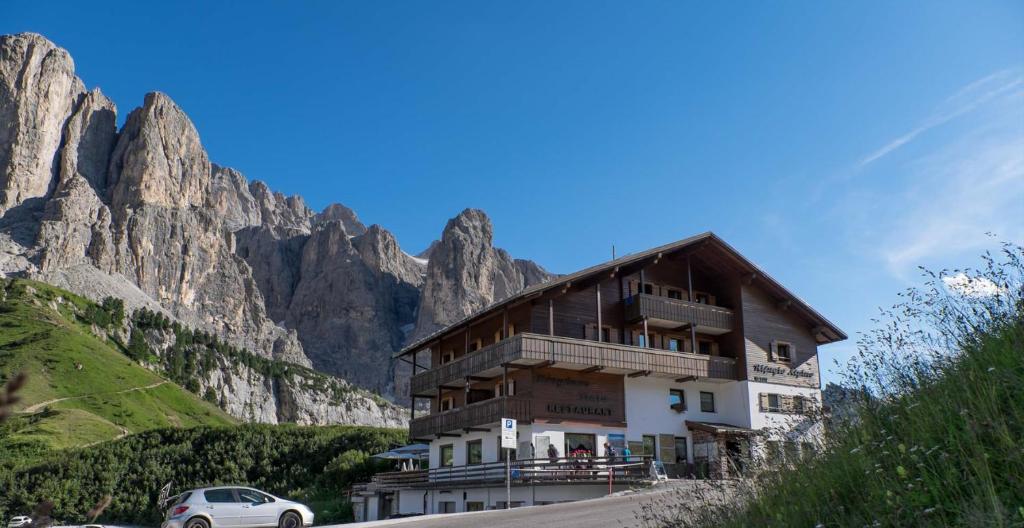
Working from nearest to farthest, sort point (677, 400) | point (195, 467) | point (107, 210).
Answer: point (677, 400)
point (195, 467)
point (107, 210)

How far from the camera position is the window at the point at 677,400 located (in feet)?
138

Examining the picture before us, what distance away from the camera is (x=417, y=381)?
4706 cm

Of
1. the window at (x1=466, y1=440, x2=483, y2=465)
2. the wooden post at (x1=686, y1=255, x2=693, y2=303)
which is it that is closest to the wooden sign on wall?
the window at (x1=466, y1=440, x2=483, y2=465)

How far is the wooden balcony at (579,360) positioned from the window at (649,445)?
3.25 metres

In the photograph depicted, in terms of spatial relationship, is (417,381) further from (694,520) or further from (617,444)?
(694,520)

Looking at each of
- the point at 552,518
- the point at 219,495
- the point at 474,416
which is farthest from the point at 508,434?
the point at 474,416

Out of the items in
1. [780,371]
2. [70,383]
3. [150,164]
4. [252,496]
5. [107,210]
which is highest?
[150,164]

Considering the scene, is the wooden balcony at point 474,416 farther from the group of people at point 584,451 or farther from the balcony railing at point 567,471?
the balcony railing at point 567,471

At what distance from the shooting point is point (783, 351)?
46.3 metres

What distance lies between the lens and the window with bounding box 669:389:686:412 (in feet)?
138

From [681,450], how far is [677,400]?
266cm

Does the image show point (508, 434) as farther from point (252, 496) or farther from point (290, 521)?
point (252, 496)

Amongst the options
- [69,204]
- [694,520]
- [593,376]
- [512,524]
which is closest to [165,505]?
[593,376]

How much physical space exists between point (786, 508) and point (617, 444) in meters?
31.9
